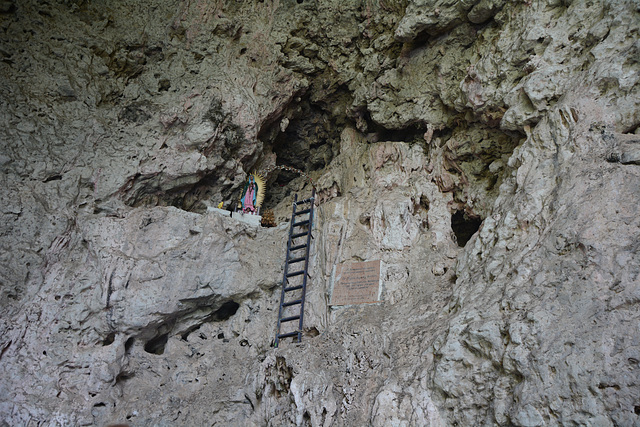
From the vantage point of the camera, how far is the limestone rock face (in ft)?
15.8

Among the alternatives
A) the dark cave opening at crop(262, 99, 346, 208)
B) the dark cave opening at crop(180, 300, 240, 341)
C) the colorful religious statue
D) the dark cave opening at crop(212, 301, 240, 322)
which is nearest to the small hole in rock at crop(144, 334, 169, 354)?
the dark cave opening at crop(180, 300, 240, 341)

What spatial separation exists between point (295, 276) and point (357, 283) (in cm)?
126

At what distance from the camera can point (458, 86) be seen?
27.2 ft

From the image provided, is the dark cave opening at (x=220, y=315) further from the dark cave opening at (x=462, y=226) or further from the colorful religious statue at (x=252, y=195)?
the dark cave opening at (x=462, y=226)

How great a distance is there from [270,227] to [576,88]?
5.40 meters

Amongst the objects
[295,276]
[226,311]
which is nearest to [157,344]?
[226,311]

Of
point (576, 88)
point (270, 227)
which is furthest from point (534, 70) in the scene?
point (270, 227)

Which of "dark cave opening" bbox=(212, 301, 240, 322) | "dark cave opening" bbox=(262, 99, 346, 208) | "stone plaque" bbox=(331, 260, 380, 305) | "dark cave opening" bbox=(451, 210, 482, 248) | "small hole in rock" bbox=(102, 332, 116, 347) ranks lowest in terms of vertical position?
"small hole in rock" bbox=(102, 332, 116, 347)

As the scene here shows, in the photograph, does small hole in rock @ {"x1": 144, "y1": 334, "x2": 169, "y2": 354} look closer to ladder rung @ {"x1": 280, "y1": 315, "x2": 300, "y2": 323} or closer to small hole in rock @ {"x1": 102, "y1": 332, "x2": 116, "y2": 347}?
small hole in rock @ {"x1": 102, "y1": 332, "x2": 116, "y2": 347}

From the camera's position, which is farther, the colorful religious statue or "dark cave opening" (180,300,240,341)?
the colorful religious statue

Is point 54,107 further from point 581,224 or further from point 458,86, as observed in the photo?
point 581,224

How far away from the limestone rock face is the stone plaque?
13 cm

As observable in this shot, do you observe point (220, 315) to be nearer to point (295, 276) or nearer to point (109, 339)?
point (295, 276)

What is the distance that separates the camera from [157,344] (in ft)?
26.4
